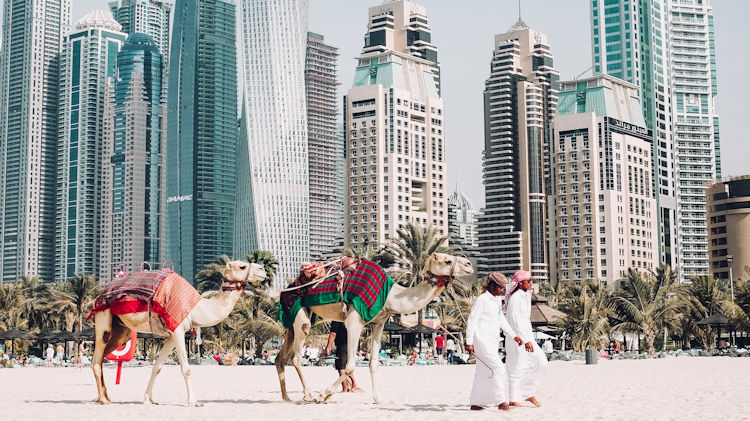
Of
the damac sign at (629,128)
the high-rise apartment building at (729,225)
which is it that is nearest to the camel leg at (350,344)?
the damac sign at (629,128)

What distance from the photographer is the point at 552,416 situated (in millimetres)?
13594

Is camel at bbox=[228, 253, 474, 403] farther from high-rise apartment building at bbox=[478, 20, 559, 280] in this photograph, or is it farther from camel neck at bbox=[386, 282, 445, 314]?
high-rise apartment building at bbox=[478, 20, 559, 280]

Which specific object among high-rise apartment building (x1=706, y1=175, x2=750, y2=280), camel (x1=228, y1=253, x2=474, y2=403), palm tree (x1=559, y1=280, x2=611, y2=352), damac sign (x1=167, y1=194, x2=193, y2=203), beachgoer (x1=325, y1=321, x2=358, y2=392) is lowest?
palm tree (x1=559, y1=280, x2=611, y2=352)

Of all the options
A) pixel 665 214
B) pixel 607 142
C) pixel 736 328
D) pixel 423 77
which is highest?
pixel 423 77

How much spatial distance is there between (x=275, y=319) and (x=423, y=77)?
10667cm

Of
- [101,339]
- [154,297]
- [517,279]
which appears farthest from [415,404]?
[101,339]

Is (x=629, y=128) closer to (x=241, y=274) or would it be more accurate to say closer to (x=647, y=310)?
(x=647, y=310)

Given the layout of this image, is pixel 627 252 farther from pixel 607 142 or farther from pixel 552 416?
pixel 552 416

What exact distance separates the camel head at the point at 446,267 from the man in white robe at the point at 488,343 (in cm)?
51

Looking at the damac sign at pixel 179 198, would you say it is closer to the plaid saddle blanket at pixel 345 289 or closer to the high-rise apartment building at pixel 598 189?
the high-rise apartment building at pixel 598 189

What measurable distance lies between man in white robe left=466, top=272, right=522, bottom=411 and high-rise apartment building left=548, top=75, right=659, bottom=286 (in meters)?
121

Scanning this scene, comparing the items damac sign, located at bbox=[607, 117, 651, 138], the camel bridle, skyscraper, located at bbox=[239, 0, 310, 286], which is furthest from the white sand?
skyscraper, located at bbox=[239, 0, 310, 286]

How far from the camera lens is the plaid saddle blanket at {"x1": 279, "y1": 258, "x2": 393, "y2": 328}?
15703mm

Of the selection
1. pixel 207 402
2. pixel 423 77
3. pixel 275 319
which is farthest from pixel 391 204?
pixel 207 402
